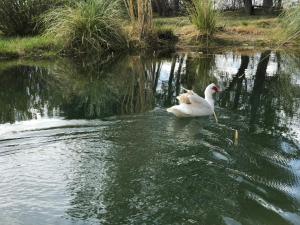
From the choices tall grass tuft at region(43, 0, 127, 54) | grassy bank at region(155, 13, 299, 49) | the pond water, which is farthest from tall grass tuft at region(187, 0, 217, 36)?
the pond water

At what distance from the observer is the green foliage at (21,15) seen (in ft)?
70.0

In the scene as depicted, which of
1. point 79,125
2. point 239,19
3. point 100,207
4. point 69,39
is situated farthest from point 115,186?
point 239,19

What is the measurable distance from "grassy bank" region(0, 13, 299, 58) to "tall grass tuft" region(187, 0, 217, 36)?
29 cm

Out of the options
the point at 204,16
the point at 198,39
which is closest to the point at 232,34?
the point at 198,39

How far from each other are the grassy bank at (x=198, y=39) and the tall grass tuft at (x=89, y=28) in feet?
1.85

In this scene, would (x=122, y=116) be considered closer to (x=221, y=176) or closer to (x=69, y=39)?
(x=221, y=176)

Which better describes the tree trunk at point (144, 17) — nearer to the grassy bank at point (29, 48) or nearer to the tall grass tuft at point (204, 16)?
the tall grass tuft at point (204, 16)

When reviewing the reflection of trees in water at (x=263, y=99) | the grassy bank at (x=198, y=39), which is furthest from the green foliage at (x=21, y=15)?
the reflection of trees in water at (x=263, y=99)

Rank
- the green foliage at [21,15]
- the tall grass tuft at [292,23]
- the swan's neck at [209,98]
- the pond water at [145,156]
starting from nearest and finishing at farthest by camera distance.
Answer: the pond water at [145,156]
the tall grass tuft at [292,23]
the swan's neck at [209,98]
the green foliage at [21,15]

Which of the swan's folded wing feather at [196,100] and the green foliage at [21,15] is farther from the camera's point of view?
the green foliage at [21,15]

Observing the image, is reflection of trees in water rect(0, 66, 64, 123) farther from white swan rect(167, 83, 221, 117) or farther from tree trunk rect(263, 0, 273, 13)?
tree trunk rect(263, 0, 273, 13)

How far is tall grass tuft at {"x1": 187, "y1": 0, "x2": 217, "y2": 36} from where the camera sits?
20953 mm

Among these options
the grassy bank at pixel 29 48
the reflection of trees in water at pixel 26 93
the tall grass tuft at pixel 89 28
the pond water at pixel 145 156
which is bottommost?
the pond water at pixel 145 156

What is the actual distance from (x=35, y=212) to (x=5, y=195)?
61 cm
